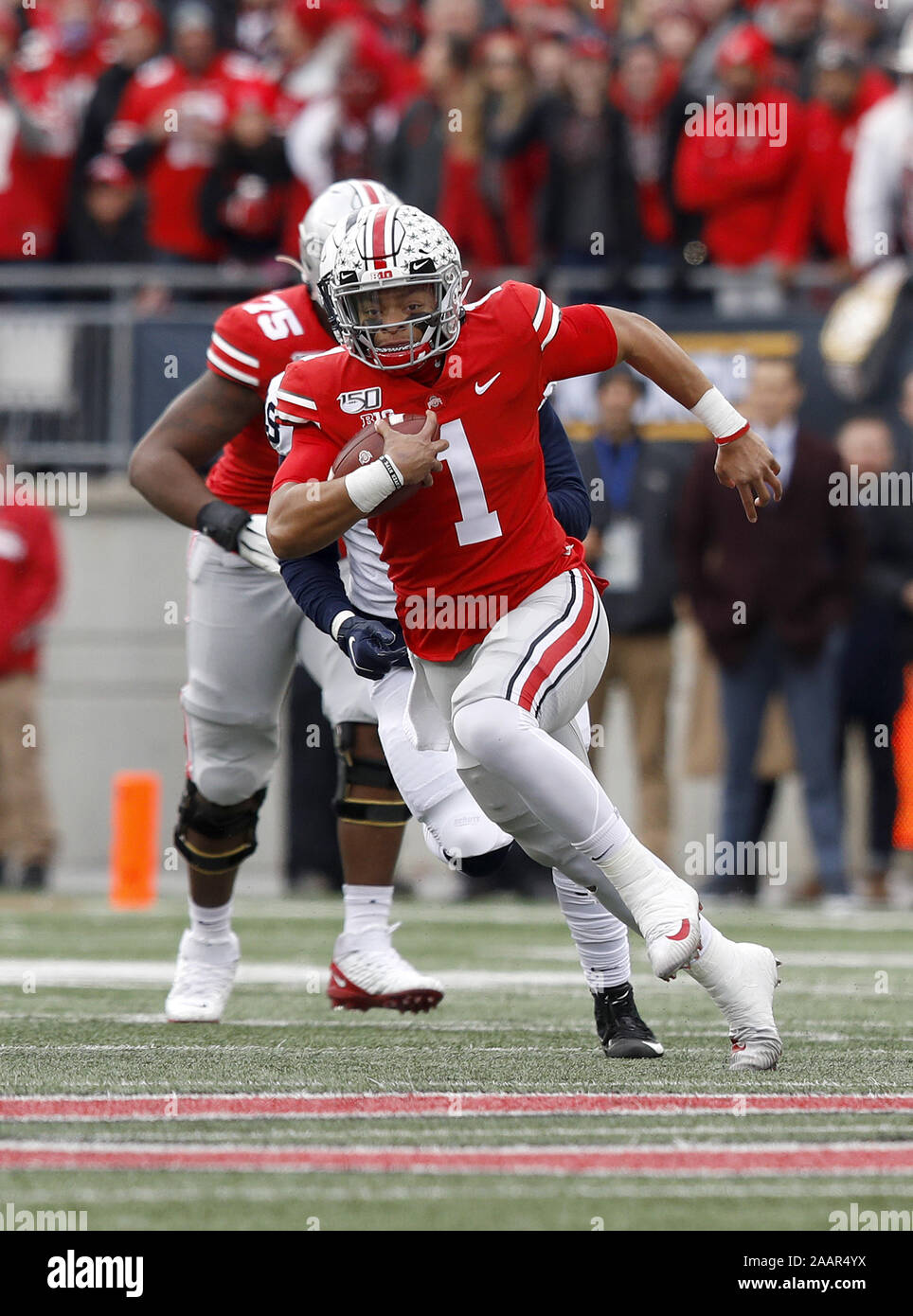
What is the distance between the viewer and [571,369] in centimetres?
512

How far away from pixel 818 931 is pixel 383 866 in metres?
3.41

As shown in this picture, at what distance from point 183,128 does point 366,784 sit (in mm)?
7444

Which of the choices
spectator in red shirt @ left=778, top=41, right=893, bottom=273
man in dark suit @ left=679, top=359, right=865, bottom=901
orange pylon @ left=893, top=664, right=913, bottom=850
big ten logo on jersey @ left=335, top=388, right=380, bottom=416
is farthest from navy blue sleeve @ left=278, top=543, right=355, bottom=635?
spectator in red shirt @ left=778, top=41, right=893, bottom=273

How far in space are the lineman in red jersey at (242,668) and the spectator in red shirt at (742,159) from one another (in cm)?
585

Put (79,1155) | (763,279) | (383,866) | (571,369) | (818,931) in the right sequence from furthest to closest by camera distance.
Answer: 1. (763,279)
2. (818,931)
3. (383,866)
4. (571,369)
5. (79,1155)

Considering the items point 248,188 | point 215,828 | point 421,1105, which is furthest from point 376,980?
point 248,188

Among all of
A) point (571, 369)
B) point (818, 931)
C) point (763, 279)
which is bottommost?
point (818, 931)

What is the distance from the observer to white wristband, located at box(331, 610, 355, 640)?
5305mm

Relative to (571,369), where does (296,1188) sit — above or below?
below

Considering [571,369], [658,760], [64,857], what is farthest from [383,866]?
[64,857]

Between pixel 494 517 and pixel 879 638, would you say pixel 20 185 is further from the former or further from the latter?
pixel 494 517
